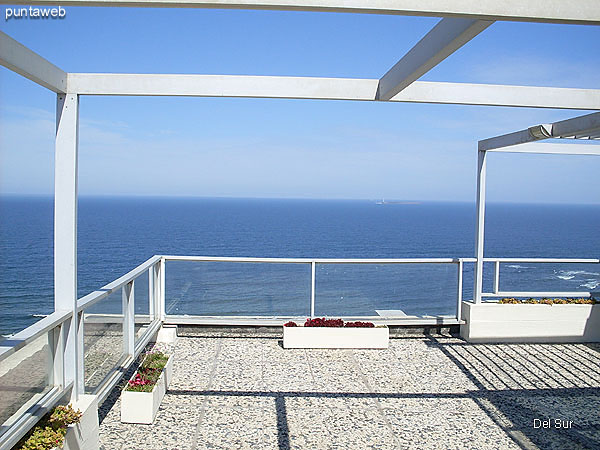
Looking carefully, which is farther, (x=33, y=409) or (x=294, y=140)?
(x=294, y=140)

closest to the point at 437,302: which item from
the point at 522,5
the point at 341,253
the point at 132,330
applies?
the point at 132,330

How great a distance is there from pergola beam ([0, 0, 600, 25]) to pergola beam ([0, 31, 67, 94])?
0.93 metres

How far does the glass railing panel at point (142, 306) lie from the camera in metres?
5.55

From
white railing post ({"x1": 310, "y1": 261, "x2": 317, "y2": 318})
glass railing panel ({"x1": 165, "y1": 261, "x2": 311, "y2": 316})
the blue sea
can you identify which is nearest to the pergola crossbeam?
the blue sea

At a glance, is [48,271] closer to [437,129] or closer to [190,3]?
[190,3]

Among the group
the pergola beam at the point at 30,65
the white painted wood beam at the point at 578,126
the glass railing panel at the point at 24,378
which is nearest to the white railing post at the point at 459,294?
the white painted wood beam at the point at 578,126

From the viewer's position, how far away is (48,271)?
124ft

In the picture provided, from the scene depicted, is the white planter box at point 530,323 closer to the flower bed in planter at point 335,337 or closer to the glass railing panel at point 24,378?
the flower bed in planter at point 335,337

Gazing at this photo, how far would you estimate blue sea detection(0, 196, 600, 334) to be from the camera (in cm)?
723

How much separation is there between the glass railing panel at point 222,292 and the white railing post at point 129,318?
189 cm

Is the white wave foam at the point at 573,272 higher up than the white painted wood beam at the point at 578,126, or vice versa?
the white painted wood beam at the point at 578,126

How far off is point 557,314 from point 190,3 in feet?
21.9

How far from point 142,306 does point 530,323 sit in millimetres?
4736

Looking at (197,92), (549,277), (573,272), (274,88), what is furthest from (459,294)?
(197,92)
